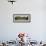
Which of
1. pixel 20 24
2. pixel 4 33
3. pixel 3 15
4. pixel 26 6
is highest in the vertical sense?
pixel 26 6

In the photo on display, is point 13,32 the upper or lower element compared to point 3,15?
lower

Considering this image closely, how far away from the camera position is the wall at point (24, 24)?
5.14 metres

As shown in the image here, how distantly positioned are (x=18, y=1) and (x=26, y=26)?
102 centimetres

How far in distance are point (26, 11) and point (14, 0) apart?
631mm

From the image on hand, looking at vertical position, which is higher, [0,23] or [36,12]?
[36,12]

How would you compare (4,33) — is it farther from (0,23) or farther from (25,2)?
(25,2)

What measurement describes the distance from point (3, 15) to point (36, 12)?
50.5 inches

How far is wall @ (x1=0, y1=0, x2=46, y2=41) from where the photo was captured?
514 centimetres

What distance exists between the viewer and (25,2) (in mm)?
5188

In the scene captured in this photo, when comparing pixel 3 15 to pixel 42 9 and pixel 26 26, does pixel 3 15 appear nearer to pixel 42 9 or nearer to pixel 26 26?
pixel 26 26

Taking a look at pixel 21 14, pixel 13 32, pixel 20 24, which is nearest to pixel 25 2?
pixel 21 14

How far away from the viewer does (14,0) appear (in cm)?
521

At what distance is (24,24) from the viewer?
5168 millimetres

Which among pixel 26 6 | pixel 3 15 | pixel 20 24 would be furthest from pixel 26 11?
pixel 3 15
